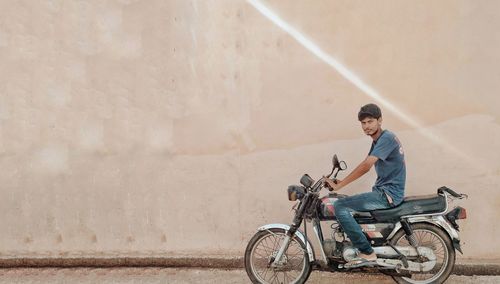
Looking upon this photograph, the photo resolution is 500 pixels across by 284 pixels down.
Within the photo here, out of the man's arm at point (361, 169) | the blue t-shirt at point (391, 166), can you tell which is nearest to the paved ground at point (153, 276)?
the blue t-shirt at point (391, 166)

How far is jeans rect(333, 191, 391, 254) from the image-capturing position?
431 cm

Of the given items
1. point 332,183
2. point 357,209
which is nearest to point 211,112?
point 332,183

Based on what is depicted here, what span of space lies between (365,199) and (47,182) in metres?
4.01

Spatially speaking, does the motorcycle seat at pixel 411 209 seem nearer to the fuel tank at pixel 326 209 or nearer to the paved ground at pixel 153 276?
the fuel tank at pixel 326 209

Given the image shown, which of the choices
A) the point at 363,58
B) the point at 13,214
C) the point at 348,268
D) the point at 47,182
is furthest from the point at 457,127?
the point at 13,214

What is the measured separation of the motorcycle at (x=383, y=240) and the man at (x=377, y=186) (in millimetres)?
80

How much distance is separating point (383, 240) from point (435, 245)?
53 cm

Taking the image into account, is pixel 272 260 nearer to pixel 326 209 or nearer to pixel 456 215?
pixel 326 209

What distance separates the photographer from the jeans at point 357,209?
4312mm

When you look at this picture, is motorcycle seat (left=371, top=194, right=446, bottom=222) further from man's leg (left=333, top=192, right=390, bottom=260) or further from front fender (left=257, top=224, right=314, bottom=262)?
front fender (left=257, top=224, right=314, bottom=262)

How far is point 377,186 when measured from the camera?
449 cm

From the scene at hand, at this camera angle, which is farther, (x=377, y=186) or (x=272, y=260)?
(x=272, y=260)

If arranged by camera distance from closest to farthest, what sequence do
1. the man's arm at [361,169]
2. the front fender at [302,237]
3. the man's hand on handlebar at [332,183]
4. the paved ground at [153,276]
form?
the man's arm at [361,169] → the man's hand on handlebar at [332,183] → the front fender at [302,237] → the paved ground at [153,276]

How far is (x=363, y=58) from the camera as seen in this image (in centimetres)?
520
